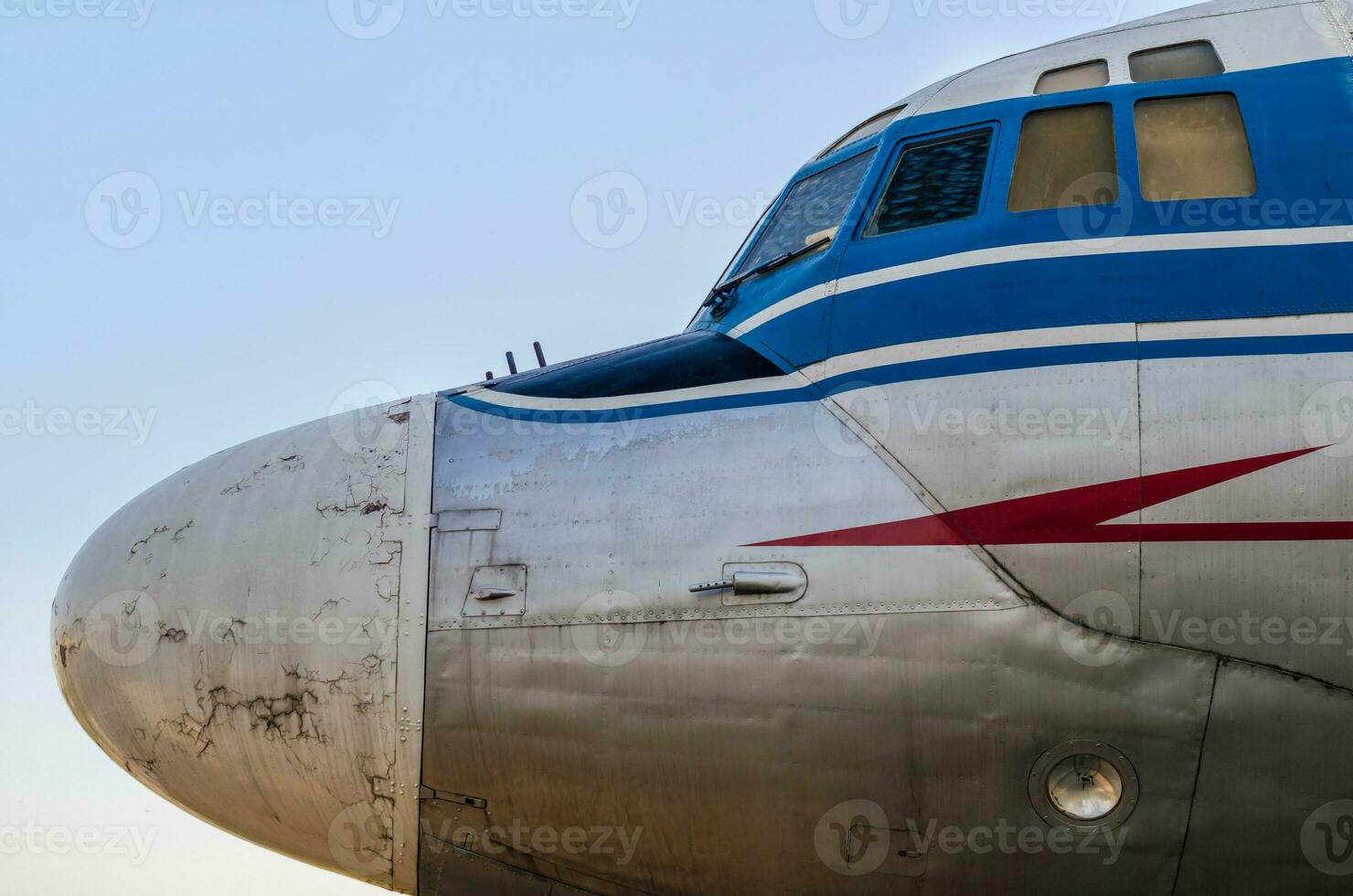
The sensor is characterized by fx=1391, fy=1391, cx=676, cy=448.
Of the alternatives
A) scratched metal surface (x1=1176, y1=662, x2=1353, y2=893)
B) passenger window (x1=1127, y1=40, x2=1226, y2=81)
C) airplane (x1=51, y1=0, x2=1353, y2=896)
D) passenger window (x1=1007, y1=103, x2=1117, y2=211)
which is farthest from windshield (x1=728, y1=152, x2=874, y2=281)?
scratched metal surface (x1=1176, y1=662, x2=1353, y2=893)

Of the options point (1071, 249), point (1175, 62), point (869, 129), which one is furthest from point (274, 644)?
point (1175, 62)

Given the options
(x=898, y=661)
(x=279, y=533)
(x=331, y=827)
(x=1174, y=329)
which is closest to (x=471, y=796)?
(x=331, y=827)

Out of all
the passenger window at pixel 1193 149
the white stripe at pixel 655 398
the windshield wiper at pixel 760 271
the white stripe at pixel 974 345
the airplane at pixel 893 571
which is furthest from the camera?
the windshield wiper at pixel 760 271

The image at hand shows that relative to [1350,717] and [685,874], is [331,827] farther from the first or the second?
[1350,717]

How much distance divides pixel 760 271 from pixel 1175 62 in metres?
2.52

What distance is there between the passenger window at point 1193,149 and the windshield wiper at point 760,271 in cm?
175

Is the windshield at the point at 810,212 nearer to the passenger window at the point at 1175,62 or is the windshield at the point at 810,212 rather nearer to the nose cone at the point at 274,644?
the passenger window at the point at 1175,62

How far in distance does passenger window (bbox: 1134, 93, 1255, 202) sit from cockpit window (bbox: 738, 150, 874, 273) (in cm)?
161

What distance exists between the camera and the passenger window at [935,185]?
7.42m

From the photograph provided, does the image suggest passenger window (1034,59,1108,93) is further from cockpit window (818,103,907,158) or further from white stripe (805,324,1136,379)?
white stripe (805,324,1136,379)

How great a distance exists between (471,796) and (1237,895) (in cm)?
369

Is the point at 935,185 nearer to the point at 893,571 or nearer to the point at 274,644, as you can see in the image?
the point at 893,571

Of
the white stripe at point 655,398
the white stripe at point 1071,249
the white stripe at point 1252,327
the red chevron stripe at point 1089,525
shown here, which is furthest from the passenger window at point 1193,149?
the white stripe at point 655,398

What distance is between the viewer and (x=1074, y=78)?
752cm
